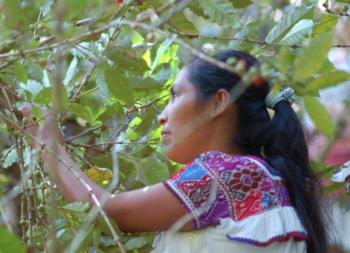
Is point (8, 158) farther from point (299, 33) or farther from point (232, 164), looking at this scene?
point (299, 33)

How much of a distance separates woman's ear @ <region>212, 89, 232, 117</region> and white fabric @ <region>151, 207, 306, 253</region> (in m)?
0.27

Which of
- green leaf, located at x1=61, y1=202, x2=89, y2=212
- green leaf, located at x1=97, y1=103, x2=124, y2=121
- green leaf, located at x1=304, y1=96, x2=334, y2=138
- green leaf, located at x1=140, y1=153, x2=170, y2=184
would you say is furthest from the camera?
green leaf, located at x1=97, y1=103, x2=124, y2=121

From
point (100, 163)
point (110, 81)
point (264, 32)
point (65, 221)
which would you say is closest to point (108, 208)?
point (65, 221)

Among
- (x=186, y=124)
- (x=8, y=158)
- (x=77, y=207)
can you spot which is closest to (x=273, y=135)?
(x=186, y=124)

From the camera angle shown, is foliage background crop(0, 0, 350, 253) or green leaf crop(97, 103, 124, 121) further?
green leaf crop(97, 103, 124, 121)

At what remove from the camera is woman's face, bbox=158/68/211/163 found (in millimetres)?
2002

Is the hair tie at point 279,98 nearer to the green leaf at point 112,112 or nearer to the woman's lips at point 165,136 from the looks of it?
the woman's lips at point 165,136

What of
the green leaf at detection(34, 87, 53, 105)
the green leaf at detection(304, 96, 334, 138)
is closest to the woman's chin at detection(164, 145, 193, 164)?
the green leaf at detection(34, 87, 53, 105)

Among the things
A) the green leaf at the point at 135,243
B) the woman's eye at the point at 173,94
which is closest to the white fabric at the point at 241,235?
the green leaf at the point at 135,243

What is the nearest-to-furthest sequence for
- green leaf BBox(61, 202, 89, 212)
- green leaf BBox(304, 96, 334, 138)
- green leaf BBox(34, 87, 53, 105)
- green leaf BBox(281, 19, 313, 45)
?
green leaf BBox(304, 96, 334, 138) → green leaf BBox(61, 202, 89, 212) → green leaf BBox(34, 87, 53, 105) → green leaf BBox(281, 19, 313, 45)

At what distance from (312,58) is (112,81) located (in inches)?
24.9

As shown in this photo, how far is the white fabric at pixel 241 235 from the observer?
182 cm

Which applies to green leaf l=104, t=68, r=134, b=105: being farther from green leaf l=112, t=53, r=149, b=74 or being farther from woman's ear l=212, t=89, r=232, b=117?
woman's ear l=212, t=89, r=232, b=117

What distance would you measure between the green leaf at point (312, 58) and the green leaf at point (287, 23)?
66 cm
